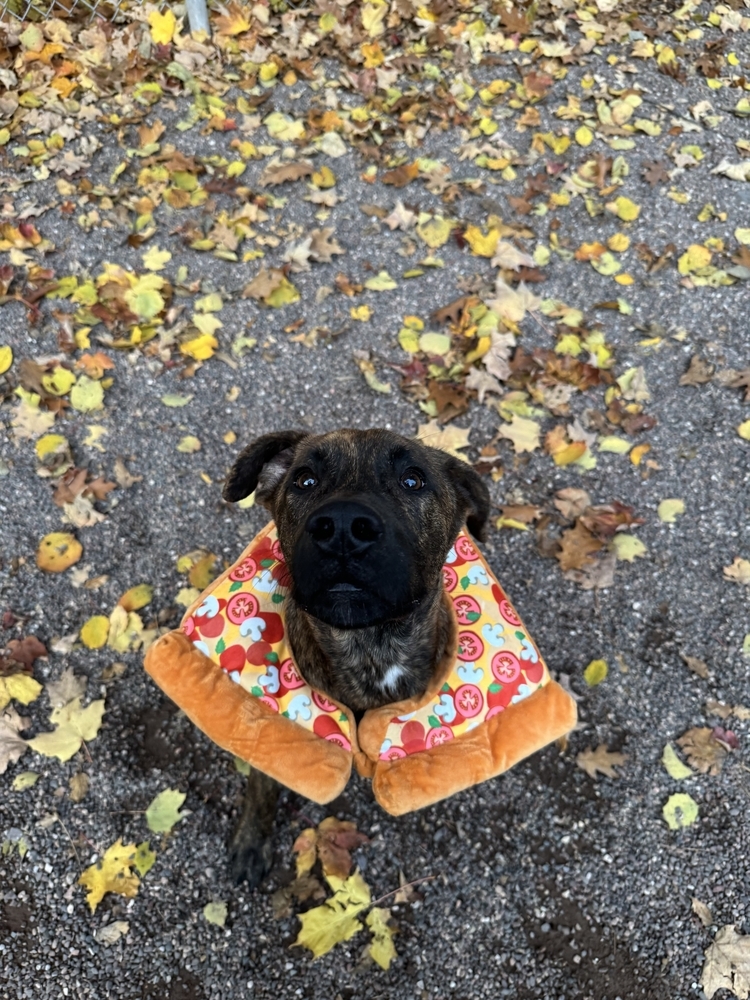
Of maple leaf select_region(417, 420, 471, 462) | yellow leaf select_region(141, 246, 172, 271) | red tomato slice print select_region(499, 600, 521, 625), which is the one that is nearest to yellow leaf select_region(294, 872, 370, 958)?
red tomato slice print select_region(499, 600, 521, 625)

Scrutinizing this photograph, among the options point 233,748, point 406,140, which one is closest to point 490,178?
point 406,140

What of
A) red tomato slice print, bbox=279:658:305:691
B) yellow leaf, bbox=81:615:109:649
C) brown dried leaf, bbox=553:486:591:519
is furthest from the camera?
brown dried leaf, bbox=553:486:591:519

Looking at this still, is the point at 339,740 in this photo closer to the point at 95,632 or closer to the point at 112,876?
the point at 112,876

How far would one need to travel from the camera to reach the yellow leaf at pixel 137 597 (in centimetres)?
416

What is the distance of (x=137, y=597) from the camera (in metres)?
4.18

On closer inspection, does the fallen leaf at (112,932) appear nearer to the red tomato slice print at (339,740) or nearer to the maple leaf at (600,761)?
the red tomato slice print at (339,740)

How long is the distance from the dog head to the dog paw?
1676 millimetres

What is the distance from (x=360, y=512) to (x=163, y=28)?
653 centimetres

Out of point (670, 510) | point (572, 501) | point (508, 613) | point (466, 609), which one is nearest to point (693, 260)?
point (670, 510)

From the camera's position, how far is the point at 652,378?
16.6 feet

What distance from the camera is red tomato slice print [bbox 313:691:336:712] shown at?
3.13 m

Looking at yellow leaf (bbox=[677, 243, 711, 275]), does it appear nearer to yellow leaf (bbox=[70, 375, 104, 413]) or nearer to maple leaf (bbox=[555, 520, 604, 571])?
maple leaf (bbox=[555, 520, 604, 571])

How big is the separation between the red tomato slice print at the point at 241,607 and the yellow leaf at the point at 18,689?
143cm

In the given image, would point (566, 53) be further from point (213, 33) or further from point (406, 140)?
point (213, 33)
